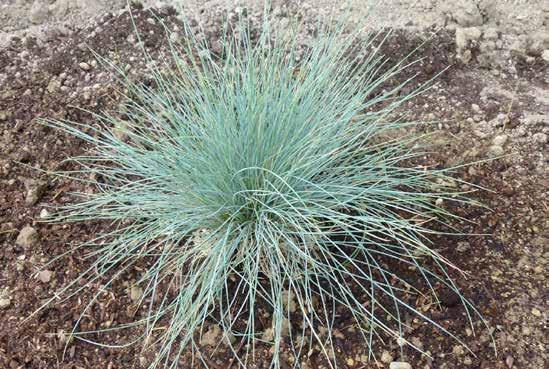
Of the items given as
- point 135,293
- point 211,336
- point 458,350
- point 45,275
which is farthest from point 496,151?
point 45,275

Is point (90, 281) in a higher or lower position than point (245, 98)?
lower

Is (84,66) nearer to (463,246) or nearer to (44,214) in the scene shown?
(44,214)

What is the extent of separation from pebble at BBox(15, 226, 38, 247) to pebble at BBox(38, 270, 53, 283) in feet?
0.46

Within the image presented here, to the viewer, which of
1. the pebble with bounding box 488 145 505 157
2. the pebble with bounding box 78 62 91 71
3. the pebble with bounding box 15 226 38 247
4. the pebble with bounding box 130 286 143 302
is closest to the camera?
the pebble with bounding box 130 286 143 302

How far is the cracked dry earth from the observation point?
179 centimetres

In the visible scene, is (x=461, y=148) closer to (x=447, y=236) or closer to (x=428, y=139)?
(x=428, y=139)

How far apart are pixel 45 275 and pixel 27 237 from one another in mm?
179

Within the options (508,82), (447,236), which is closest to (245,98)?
(447,236)

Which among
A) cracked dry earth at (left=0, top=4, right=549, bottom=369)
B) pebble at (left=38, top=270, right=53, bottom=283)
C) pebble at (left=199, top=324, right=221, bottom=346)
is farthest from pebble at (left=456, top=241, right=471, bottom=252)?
pebble at (left=38, top=270, right=53, bottom=283)

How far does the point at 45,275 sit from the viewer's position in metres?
1.99

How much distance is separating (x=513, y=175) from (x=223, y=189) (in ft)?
3.74

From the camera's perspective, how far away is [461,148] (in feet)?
7.77

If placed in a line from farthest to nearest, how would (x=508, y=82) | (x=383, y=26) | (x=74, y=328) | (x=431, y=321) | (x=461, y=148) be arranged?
(x=383, y=26), (x=508, y=82), (x=461, y=148), (x=74, y=328), (x=431, y=321)

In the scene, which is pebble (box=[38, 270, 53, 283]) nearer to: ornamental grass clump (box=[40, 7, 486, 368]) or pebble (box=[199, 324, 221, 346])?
ornamental grass clump (box=[40, 7, 486, 368])
